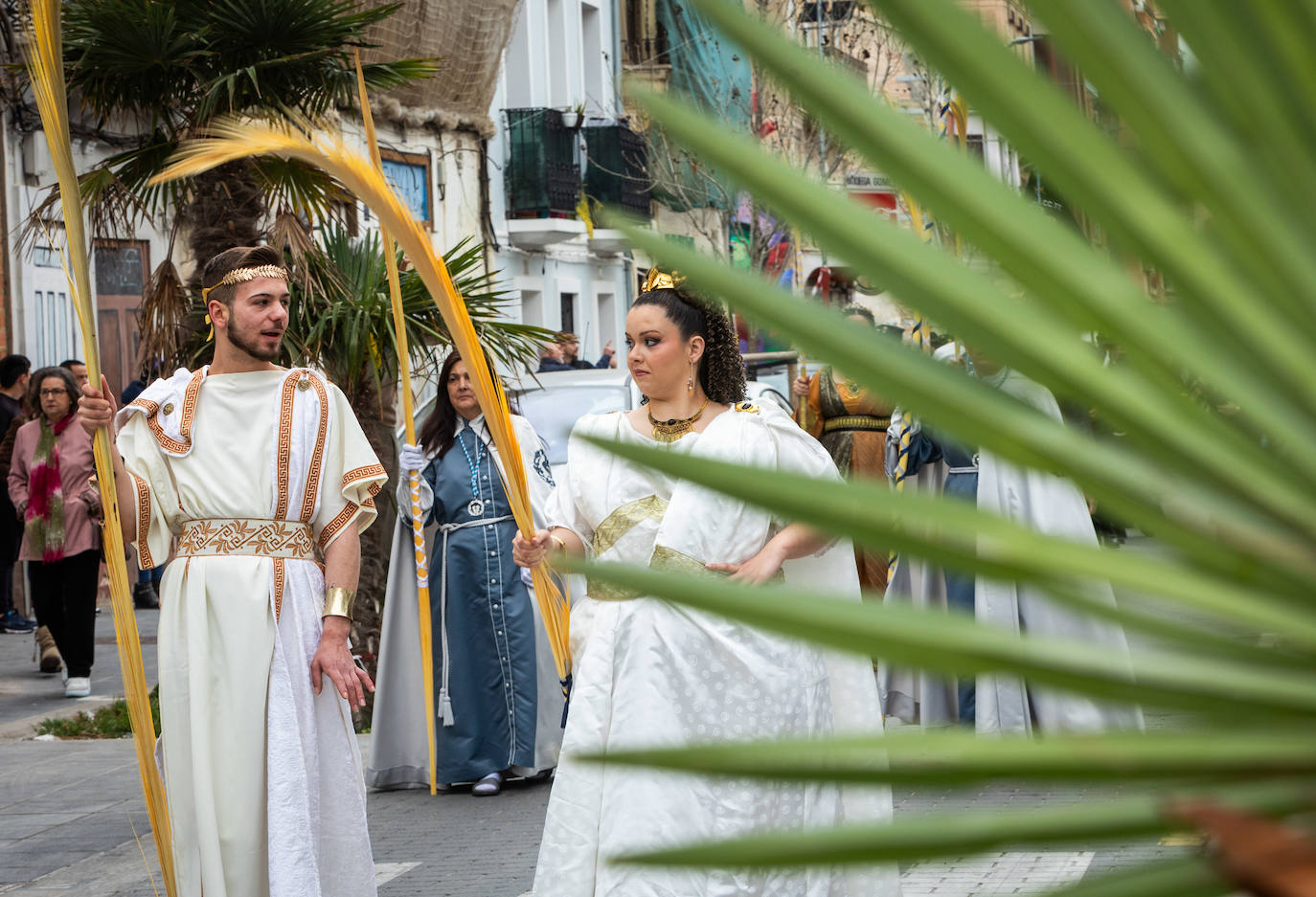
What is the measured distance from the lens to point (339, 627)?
465 cm

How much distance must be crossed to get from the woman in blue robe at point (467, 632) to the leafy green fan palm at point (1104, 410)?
763cm

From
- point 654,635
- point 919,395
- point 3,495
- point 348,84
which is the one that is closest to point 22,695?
point 3,495

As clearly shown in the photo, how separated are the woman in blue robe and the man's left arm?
3.28 meters

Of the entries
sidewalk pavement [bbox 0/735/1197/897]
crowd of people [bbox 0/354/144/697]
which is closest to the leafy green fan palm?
sidewalk pavement [bbox 0/735/1197/897]

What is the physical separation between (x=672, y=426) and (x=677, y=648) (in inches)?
24.3

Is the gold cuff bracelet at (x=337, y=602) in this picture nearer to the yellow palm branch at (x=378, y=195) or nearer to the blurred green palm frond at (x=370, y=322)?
the yellow palm branch at (x=378, y=195)

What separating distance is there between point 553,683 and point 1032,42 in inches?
326

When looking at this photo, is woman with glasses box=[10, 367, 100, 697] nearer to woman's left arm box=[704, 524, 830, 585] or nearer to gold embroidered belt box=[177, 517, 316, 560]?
gold embroidered belt box=[177, 517, 316, 560]

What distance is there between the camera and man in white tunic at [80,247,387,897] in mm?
4461

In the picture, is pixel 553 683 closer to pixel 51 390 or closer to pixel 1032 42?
pixel 51 390

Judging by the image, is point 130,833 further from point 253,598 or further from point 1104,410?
point 1104,410

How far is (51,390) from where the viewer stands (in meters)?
11.2

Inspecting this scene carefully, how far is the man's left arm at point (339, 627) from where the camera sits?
15.2ft

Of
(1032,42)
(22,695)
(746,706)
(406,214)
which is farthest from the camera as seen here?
(22,695)
